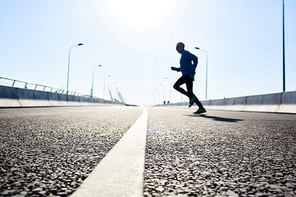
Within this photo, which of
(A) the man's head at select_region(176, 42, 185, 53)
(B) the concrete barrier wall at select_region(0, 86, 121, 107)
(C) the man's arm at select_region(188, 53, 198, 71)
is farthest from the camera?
(B) the concrete barrier wall at select_region(0, 86, 121, 107)

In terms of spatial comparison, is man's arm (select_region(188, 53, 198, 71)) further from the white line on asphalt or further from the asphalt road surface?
the white line on asphalt

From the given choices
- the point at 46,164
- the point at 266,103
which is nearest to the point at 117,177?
the point at 46,164

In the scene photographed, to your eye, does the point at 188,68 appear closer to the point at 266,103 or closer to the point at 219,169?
the point at 266,103

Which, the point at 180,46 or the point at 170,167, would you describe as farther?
the point at 180,46

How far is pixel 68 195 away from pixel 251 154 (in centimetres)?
163

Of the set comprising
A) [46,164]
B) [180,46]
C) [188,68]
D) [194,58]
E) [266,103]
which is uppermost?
[180,46]

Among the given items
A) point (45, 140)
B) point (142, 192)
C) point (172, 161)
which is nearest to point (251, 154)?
point (172, 161)

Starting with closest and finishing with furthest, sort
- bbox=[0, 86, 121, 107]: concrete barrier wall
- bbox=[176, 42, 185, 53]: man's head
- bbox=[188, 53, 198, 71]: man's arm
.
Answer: bbox=[188, 53, 198, 71]: man's arm
bbox=[176, 42, 185, 53]: man's head
bbox=[0, 86, 121, 107]: concrete barrier wall

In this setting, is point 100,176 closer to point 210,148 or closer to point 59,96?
point 210,148

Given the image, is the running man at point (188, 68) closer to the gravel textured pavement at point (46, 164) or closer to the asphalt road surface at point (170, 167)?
the asphalt road surface at point (170, 167)

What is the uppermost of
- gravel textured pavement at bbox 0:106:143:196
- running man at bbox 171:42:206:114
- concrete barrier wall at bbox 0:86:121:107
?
running man at bbox 171:42:206:114

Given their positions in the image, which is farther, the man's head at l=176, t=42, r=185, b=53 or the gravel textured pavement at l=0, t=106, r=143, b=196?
the man's head at l=176, t=42, r=185, b=53

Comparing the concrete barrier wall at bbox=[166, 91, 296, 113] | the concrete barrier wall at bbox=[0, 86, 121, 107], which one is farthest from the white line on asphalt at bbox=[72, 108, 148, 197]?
the concrete barrier wall at bbox=[0, 86, 121, 107]

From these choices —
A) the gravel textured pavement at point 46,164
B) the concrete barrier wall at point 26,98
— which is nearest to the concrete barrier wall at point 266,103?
the gravel textured pavement at point 46,164
